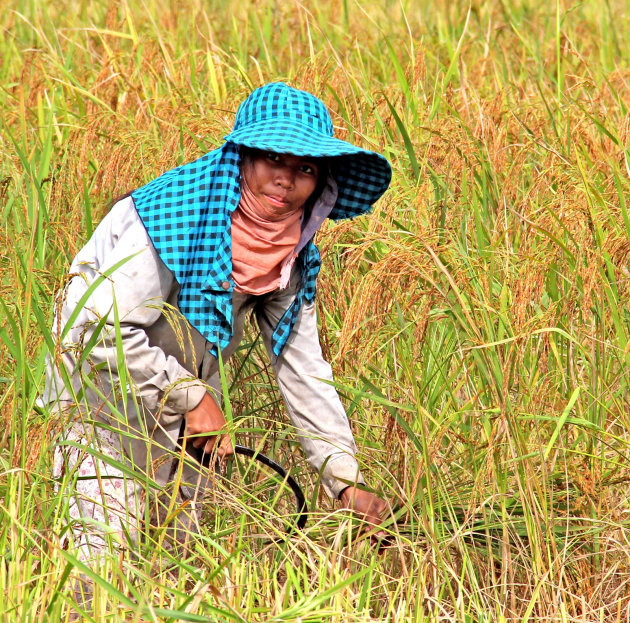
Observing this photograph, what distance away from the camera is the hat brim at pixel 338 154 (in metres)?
2.06

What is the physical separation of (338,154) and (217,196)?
275 mm

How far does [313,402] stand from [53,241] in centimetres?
85

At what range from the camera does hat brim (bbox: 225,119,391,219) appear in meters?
2.06

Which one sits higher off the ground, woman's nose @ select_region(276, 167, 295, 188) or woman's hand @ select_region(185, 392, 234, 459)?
woman's nose @ select_region(276, 167, 295, 188)

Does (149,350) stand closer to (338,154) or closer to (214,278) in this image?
(214,278)

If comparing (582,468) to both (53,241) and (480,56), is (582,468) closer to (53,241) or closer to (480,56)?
(53,241)

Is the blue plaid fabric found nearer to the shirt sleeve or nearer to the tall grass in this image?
the shirt sleeve

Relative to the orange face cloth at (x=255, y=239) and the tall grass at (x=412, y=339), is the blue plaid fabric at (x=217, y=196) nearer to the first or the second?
the orange face cloth at (x=255, y=239)

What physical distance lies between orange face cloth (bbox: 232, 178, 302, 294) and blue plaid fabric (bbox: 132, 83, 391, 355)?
42mm

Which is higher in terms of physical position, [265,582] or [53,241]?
[53,241]

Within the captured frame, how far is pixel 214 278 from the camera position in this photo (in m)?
2.17

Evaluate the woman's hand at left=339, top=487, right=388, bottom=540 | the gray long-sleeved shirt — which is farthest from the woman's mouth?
the woman's hand at left=339, top=487, right=388, bottom=540

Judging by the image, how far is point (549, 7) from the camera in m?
5.07

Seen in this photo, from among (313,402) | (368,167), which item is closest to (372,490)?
(313,402)
